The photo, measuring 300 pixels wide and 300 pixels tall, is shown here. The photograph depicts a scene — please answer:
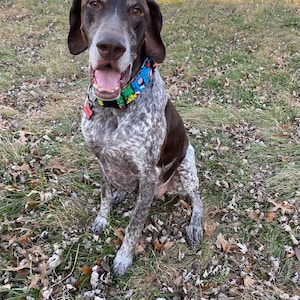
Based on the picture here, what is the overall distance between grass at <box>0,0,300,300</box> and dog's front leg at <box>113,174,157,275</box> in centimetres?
10

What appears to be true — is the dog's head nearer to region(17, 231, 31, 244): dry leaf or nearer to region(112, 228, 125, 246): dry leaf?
region(112, 228, 125, 246): dry leaf

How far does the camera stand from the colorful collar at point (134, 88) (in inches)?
105

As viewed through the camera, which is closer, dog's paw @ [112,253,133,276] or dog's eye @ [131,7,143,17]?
dog's eye @ [131,7,143,17]

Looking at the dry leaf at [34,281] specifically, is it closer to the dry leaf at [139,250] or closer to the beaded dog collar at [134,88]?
the dry leaf at [139,250]

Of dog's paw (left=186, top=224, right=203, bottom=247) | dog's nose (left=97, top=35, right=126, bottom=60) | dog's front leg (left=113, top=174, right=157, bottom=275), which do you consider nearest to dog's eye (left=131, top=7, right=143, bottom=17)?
dog's nose (left=97, top=35, right=126, bottom=60)

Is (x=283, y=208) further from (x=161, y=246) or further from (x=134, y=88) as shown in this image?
(x=134, y=88)

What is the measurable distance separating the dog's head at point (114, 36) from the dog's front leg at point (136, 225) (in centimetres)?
90

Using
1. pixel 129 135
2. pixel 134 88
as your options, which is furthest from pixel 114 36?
pixel 129 135

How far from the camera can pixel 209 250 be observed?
133 inches

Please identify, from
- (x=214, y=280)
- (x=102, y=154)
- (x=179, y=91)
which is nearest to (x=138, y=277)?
(x=214, y=280)

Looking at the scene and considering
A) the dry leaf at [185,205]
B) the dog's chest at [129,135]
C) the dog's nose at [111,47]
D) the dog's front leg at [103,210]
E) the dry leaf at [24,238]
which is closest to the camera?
the dog's nose at [111,47]

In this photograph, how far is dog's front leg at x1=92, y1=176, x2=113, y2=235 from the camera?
3.48 metres

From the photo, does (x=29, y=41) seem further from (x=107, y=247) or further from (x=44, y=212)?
(x=107, y=247)

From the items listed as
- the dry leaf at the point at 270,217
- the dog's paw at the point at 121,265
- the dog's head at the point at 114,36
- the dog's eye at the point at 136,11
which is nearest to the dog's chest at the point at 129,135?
the dog's head at the point at 114,36
